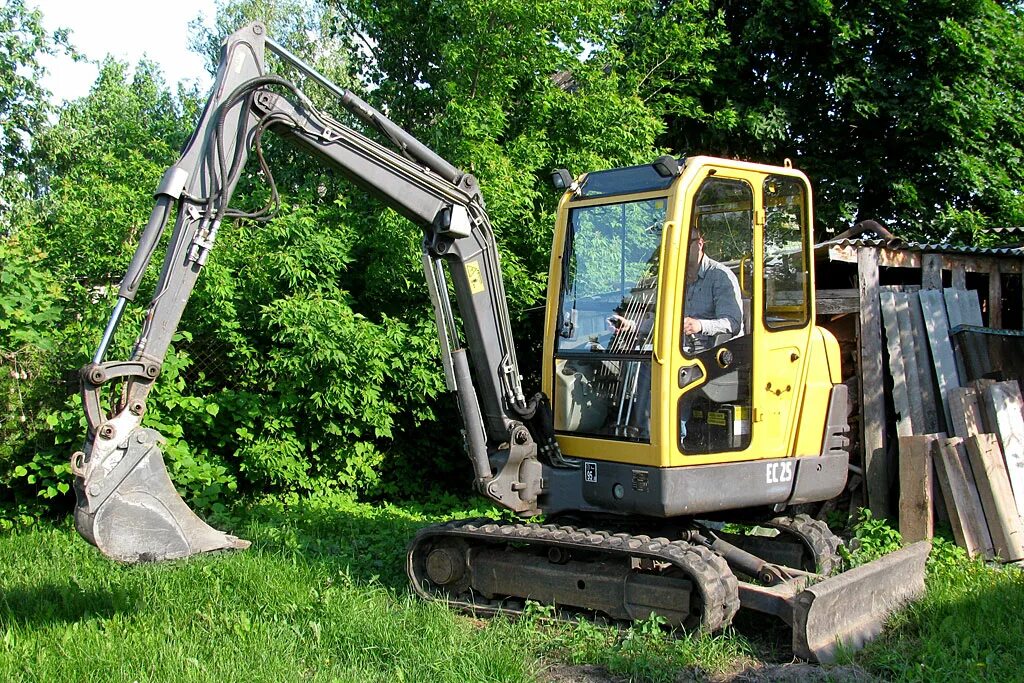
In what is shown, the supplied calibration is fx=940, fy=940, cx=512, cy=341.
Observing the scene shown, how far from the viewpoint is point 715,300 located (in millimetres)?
5422

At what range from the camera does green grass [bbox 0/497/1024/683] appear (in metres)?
4.61

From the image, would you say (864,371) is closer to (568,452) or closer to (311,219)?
(568,452)

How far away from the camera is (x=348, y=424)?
8.73m

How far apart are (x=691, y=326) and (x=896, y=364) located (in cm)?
365

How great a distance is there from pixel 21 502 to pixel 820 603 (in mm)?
6230

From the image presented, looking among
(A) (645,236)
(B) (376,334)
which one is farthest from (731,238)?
(B) (376,334)

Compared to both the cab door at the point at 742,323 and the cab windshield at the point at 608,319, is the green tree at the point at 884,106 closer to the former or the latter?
the cab door at the point at 742,323

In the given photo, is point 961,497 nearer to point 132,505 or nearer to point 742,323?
point 742,323

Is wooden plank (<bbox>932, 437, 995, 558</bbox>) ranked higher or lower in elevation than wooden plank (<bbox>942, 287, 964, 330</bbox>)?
lower

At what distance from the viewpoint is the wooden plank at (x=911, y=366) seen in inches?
316

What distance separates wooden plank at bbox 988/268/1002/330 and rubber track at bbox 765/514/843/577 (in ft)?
11.5

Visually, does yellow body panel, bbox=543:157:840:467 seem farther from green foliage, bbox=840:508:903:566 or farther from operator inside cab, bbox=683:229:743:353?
green foliage, bbox=840:508:903:566

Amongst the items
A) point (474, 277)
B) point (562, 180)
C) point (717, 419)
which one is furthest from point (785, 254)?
point (474, 277)

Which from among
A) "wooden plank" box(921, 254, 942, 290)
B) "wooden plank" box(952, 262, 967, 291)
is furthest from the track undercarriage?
"wooden plank" box(952, 262, 967, 291)
